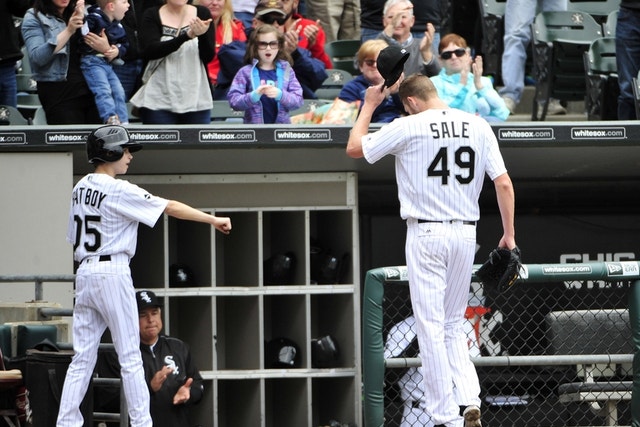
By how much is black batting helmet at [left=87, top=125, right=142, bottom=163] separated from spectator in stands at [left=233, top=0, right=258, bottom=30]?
4614mm

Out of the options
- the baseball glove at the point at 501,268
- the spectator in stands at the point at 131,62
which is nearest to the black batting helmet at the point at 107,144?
the baseball glove at the point at 501,268

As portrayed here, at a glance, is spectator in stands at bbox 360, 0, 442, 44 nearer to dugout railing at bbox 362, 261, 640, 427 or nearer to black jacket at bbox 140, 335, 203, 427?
dugout railing at bbox 362, 261, 640, 427

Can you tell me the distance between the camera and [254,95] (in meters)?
8.90

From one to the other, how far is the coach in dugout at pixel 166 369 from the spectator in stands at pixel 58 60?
1596mm

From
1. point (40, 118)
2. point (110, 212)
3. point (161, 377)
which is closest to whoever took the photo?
point (110, 212)

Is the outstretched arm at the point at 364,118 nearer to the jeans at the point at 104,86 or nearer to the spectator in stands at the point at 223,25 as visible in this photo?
the jeans at the point at 104,86

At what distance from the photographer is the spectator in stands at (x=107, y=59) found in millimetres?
8766

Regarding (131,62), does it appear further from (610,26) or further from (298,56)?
(610,26)

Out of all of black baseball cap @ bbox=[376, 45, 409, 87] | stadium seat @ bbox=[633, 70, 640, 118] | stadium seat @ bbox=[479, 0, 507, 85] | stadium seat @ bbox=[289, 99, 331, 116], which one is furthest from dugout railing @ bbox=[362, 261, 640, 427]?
stadium seat @ bbox=[479, 0, 507, 85]

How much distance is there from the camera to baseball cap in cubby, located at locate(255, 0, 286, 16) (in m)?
10.2

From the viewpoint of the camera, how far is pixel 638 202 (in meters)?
9.95

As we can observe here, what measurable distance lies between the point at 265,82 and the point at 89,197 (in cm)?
260

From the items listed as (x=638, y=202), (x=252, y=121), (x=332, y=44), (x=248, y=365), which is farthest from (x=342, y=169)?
(x=332, y=44)

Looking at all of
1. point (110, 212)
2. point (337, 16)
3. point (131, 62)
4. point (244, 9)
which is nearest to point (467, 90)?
Answer: point (131, 62)
